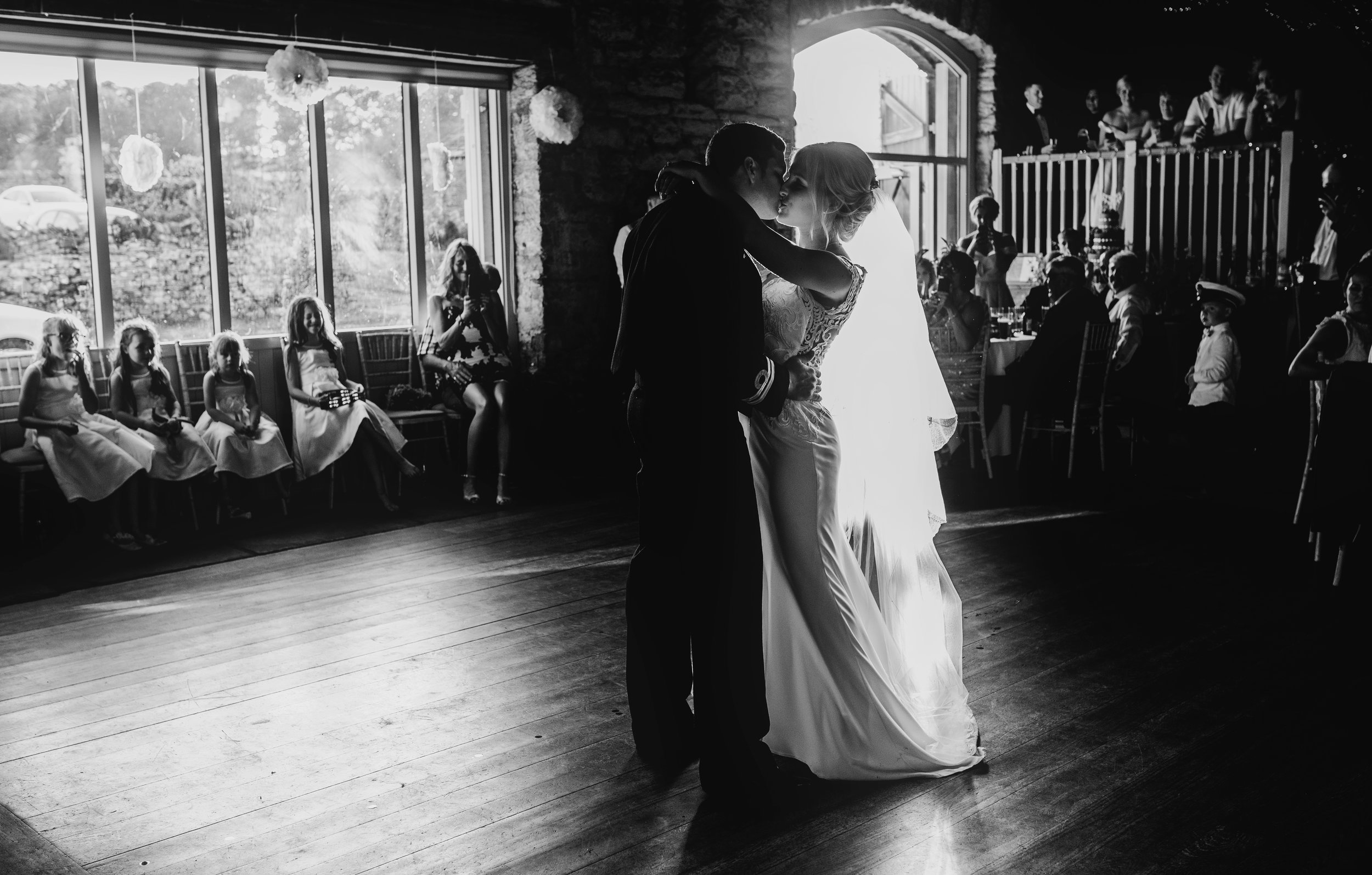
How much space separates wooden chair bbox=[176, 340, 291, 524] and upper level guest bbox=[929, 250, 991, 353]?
3.63 m

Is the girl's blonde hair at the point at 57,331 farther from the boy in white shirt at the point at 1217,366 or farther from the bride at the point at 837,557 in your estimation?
the boy in white shirt at the point at 1217,366

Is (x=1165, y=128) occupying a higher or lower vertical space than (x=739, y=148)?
higher

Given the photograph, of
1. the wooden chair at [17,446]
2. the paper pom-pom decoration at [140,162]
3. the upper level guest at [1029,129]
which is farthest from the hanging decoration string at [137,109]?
the upper level guest at [1029,129]

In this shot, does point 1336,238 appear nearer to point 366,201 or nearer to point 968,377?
point 968,377

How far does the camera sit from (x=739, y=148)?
9.64 ft

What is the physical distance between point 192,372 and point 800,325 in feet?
14.7

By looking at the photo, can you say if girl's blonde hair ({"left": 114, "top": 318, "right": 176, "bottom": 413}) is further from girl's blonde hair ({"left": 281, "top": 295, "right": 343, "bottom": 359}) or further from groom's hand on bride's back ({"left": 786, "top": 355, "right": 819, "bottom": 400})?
groom's hand on bride's back ({"left": 786, "top": 355, "right": 819, "bottom": 400})

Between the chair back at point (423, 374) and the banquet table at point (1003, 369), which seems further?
the banquet table at point (1003, 369)

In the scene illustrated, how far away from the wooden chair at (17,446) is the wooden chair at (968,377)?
4.57 meters

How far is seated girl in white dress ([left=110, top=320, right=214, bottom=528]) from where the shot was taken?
19.4ft

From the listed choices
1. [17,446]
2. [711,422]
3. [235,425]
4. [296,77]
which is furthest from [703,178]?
[17,446]

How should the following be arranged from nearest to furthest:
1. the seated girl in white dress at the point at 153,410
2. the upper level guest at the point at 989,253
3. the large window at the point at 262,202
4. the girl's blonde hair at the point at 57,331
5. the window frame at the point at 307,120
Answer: the girl's blonde hair at the point at 57,331 < the seated girl in white dress at the point at 153,410 < the window frame at the point at 307,120 < the large window at the point at 262,202 < the upper level guest at the point at 989,253

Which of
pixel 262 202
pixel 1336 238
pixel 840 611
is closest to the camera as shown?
pixel 840 611

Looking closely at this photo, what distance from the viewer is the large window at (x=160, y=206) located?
21.0 feet
